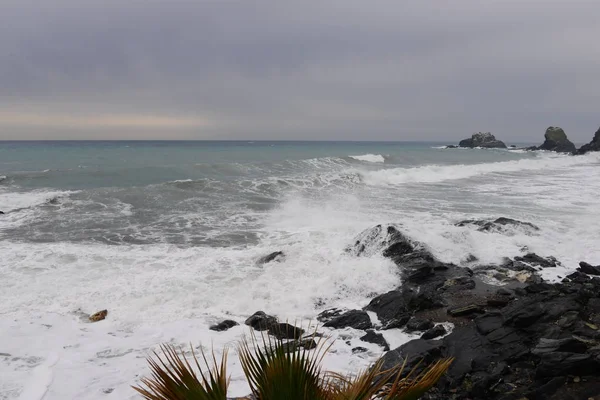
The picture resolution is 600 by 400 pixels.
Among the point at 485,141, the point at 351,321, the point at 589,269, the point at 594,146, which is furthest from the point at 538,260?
the point at 485,141

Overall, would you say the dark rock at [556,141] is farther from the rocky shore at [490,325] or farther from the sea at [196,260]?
the rocky shore at [490,325]

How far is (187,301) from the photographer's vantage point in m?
9.59

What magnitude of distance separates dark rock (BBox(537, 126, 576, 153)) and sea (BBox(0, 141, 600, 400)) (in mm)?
80351

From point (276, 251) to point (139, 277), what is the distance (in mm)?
4219

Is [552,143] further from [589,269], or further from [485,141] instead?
[589,269]

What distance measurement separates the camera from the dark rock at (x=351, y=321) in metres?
8.36

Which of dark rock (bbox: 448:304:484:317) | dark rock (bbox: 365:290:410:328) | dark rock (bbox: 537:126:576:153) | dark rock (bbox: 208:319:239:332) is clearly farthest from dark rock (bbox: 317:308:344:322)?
dark rock (bbox: 537:126:576:153)

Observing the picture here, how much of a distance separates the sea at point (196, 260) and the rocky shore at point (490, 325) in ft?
1.70

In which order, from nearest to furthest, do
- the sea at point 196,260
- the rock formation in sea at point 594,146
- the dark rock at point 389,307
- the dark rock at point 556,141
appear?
the sea at point 196,260, the dark rock at point 389,307, the rock formation in sea at point 594,146, the dark rock at point 556,141

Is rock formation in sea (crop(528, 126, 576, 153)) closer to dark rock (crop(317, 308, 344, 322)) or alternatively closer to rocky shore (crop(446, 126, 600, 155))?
rocky shore (crop(446, 126, 600, 155))

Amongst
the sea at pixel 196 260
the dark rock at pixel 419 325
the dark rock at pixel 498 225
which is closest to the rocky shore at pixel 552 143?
the sea at pixel 196 260

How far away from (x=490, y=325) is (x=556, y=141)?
107839 mm

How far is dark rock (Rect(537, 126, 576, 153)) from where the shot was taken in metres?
93.6

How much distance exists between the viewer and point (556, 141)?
95.9m
